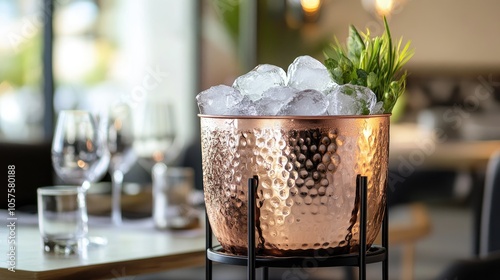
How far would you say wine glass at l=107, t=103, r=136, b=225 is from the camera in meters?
1.72

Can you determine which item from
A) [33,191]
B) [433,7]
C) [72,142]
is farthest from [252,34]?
[72,142]

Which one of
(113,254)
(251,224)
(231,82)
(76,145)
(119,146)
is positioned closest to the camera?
(251,224)

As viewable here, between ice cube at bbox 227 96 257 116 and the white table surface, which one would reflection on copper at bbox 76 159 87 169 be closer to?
the white table surface

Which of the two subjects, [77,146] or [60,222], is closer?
[60,222]

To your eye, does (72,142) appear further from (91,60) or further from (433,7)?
(433,7)

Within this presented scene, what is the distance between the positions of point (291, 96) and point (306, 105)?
0.8 inches

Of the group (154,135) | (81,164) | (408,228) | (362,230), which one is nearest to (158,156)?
(154,135)

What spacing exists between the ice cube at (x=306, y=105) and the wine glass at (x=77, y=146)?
68cm

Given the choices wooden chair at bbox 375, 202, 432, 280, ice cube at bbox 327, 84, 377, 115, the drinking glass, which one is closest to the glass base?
the drinking glass

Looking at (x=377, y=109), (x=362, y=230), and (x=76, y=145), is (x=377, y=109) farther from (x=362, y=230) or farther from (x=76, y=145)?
(x=76, y=145)

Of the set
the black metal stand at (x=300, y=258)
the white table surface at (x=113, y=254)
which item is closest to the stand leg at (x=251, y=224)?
the black metal stand at (x=300, y=258)

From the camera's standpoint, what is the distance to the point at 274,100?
33.4 inches

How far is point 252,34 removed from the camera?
19.7 ft

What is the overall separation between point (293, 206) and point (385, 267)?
0.14m
